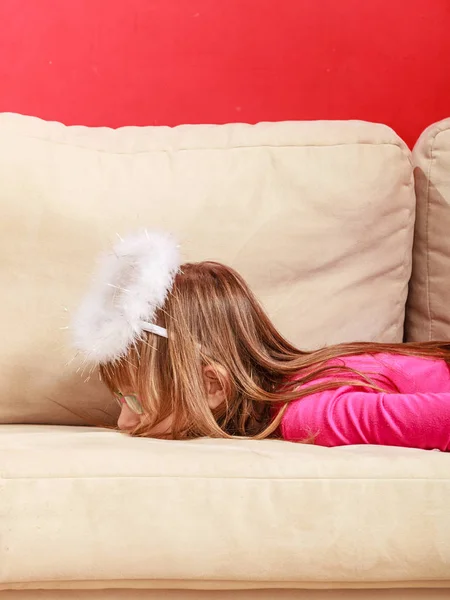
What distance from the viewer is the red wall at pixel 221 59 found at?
6.05ft

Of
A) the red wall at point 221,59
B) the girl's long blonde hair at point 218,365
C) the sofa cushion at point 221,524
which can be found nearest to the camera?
the sofa cushion at point 221,524

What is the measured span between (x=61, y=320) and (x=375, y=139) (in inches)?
26.8

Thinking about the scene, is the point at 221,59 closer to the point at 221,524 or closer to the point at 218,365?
the point at 218,365

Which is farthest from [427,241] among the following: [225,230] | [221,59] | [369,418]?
[221,59]

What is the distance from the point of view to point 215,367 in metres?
1.29

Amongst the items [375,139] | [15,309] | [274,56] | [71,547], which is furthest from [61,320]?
[274,56]

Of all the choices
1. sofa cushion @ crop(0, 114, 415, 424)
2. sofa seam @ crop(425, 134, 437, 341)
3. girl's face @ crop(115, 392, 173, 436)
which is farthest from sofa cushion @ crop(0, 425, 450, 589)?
sofa seam @ crop(425, 134, 437, 341)

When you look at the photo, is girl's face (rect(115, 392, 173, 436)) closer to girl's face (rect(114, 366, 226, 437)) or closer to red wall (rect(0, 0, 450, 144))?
girl's face (rect(114, 366, 226, 437))

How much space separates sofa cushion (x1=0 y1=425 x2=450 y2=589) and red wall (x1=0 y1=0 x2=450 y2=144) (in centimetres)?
110

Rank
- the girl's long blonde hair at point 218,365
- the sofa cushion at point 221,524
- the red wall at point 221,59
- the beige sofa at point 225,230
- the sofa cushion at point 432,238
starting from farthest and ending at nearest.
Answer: the red wall at point 221,59, the sofa cushion at point 432,238, the beige sofa at point 225,230, the girl's long blonde hair at point 218,365, the sofa cushion at point 221,524

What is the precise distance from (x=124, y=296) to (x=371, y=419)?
0.41m

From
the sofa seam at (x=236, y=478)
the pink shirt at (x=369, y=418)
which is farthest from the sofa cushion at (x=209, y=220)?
the sofa seam at (x=236, y=478)

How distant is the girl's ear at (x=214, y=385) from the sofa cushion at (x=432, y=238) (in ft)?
1.59

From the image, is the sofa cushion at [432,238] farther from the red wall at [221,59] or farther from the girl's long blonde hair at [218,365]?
the red wall at [221,59]
